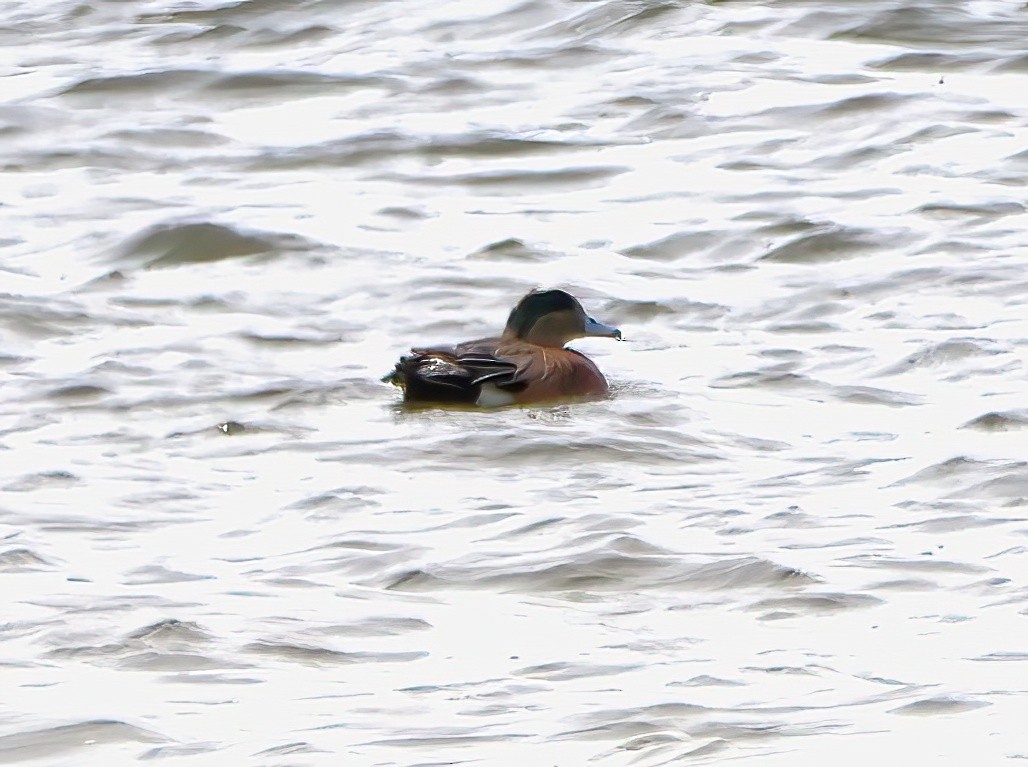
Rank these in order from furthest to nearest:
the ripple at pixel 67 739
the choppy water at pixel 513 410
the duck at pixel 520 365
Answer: the duck at pixel 520 365, the choppy water at pixel 513 410, the ripple at pixel 67 739

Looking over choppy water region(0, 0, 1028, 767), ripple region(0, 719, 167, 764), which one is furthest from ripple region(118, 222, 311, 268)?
ripple region(0, 719, 167, 764)

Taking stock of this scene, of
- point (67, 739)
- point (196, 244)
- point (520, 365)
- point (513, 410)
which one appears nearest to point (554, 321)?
point (520, 365)

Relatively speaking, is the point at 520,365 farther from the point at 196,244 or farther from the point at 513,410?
the point at 196,244

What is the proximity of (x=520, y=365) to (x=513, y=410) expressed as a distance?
0.68 feet

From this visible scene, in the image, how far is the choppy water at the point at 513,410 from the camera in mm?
5793

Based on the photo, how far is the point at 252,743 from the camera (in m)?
5.43

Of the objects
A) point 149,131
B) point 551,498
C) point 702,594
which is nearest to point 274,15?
point 149,131

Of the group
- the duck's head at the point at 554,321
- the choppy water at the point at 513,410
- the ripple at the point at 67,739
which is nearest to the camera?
the ripple at the point at 67,739

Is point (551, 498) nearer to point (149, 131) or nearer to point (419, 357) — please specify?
point (419, 357)

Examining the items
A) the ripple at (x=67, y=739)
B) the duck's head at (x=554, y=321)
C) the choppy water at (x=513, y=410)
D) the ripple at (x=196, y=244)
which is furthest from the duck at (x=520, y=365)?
the ripple at (x=67, y=739)

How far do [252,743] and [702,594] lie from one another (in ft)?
5.31

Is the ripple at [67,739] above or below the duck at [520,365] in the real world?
Answer: above

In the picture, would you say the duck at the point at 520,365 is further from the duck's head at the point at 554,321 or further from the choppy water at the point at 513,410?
the choppy water at the point at 513,410

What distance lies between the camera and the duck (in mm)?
9383
